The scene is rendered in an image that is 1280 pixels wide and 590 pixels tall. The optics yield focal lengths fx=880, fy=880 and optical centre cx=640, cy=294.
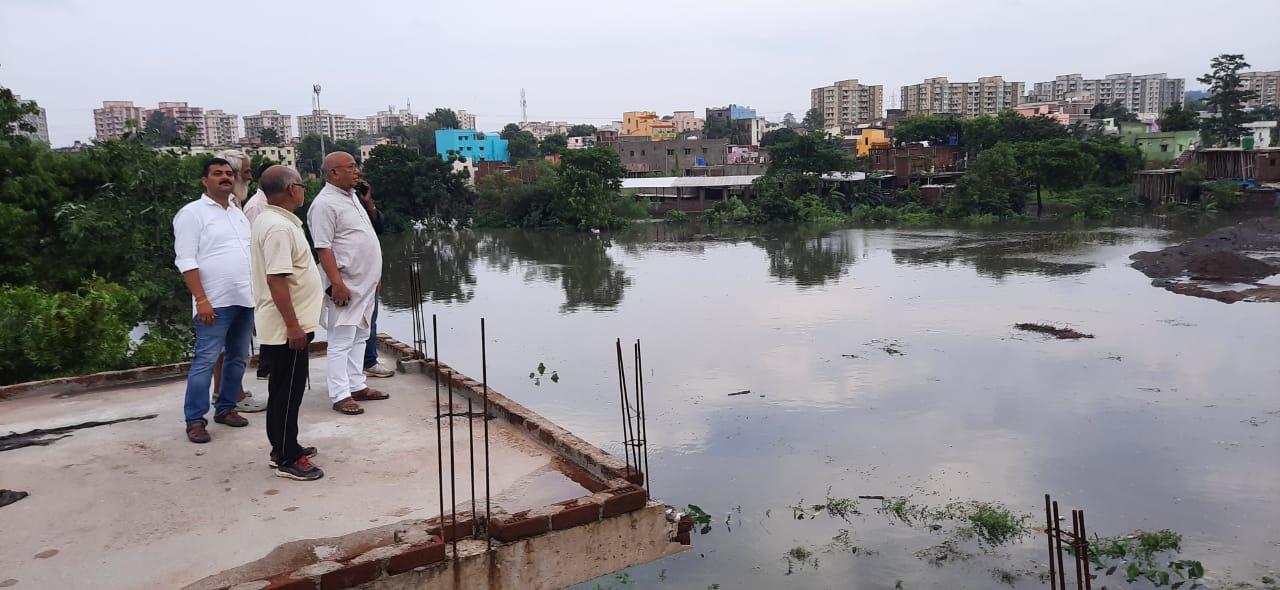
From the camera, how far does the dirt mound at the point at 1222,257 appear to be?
587 inches

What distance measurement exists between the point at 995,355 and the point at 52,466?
29.9ft

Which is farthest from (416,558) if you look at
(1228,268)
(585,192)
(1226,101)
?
(1226,101)

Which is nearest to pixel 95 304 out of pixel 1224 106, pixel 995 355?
pixel 995 355

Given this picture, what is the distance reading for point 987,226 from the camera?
26.2 meters

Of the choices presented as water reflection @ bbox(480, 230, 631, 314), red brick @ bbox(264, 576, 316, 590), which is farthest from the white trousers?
water reflection @ bbox(480, 230, 631, 314)

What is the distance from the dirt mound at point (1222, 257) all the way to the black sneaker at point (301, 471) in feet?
51.8

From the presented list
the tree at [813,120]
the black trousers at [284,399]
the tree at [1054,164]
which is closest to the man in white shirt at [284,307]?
the black trousers at [284,399]

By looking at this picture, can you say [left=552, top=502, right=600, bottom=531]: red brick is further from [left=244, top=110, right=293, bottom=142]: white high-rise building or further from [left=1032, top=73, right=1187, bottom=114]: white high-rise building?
[left=1032, top=73, right=1187, bottom=114]: white high-rise building

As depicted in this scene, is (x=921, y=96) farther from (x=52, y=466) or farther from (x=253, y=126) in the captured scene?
(x=52, y=466)

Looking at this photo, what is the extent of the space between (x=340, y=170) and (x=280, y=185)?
0.66 metres

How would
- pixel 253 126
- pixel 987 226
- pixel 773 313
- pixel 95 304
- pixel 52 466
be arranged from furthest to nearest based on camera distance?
pixel 253 126 → pixel 987 226 → pixel 773 313 → pixel 95 304 → pixel 52 466

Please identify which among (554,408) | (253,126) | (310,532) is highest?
(253,126)

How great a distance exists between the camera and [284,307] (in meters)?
3.09

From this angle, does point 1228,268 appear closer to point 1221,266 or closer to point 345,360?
point 1221,266
